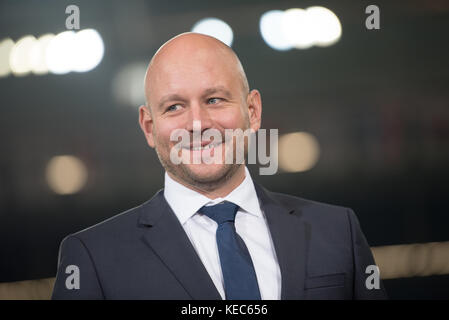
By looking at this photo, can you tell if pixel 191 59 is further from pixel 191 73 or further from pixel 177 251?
pixel 177 251

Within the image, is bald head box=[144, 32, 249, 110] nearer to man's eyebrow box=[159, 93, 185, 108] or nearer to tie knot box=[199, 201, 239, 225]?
man's eyebrow box=[159, 93, 185, 108]

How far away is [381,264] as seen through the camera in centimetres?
230

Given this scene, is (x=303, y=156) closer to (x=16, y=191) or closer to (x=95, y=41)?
(x=95, y=41)

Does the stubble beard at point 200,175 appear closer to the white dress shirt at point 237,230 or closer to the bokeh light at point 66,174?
the white dress shirt at point 237,230

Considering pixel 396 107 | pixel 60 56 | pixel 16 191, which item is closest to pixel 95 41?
pixel 60 56

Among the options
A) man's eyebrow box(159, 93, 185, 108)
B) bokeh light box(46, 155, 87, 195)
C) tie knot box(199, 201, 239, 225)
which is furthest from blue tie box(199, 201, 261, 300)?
bokeh light box(46, 155, 87, 195)

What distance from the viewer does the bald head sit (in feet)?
5.91

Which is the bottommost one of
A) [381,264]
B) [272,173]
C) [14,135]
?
[381,264]

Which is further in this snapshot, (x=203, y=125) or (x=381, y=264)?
(x=381, y=264)

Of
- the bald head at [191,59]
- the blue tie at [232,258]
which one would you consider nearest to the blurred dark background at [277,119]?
the bald head at [191,59]

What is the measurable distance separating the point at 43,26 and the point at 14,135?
482 mm

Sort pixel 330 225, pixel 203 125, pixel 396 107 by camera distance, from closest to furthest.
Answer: pixel 203 125
pixel 330 225
pixel 396 107

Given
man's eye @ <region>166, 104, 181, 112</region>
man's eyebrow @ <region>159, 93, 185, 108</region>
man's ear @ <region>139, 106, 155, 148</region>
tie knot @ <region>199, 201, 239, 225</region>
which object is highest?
man's eyebrow @ <region>159, 93, 185, 108</region>

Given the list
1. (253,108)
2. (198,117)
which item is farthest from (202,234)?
(253,108)
